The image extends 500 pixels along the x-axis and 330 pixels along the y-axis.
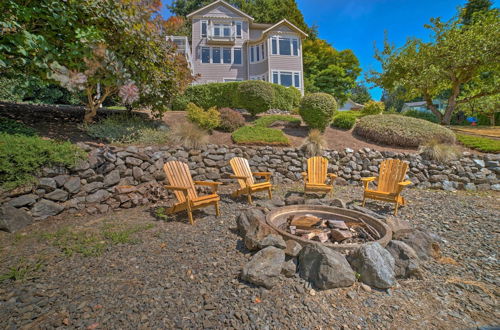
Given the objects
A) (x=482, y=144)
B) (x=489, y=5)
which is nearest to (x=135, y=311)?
(x=482, y=144)

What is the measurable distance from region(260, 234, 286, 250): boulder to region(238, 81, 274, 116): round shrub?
735cm

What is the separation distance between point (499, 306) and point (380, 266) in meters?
Answer: 0.90

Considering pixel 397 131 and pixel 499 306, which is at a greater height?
pixel 397 131

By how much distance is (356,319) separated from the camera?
5.77ft

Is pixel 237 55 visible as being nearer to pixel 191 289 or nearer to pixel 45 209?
pixel 45 209

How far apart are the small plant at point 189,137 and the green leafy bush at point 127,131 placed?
10.7 inches

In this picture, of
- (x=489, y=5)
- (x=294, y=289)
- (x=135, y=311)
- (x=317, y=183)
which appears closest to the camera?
(x=135, y=311)

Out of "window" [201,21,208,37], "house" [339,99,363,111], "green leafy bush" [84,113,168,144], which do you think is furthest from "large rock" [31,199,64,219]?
"house" [339,99,363,111]

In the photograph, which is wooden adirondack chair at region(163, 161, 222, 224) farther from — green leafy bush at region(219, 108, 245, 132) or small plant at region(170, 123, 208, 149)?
green leafy bush at region(219, 108, 245, 132)

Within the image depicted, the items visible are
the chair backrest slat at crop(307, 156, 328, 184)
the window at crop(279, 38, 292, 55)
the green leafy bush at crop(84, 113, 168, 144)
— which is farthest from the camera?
the window at crop(279, 38, 292, 55)

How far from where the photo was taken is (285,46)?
17.0 meters

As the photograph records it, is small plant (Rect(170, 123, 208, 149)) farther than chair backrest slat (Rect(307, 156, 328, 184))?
Yes

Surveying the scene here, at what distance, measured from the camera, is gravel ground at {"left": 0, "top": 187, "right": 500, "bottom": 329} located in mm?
1714

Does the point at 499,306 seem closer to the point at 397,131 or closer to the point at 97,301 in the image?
the point at 97,301
